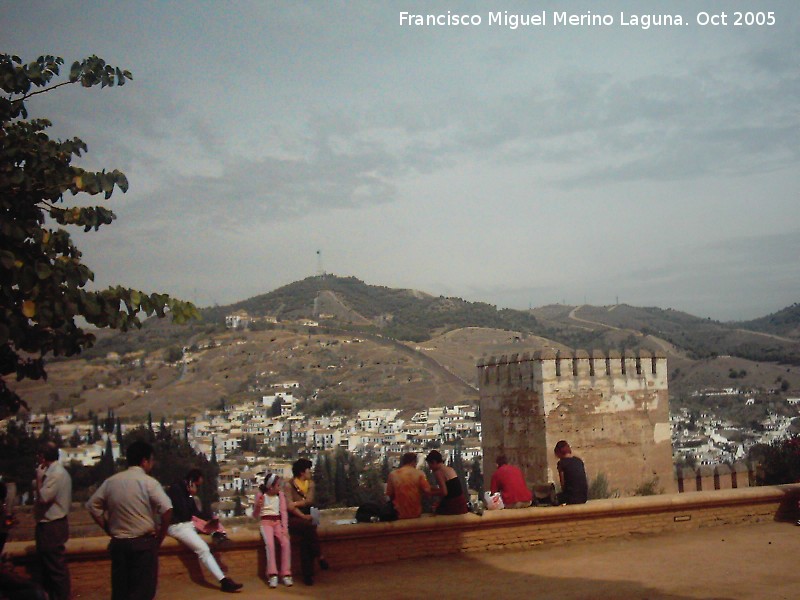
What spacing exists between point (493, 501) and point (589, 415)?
22.6 ft

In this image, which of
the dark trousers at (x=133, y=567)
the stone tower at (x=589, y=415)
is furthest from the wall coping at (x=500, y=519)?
the stone tower at (x=589, y=415)

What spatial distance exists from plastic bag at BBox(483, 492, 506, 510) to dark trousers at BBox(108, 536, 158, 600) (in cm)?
377

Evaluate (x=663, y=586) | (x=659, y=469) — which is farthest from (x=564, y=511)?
(x=659, y=469)

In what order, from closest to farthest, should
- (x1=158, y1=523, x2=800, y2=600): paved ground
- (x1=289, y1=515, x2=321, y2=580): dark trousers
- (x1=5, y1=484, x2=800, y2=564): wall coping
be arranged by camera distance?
(x1=158, y1=523, x2=800, y2=600): paved ground → (x1=5, y1=484, x2=800, y2=564): wall coping → (x1=289, y1=515, x2=321, y2=580): dark trousers

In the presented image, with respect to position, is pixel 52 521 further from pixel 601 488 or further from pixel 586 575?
pixel 601 488

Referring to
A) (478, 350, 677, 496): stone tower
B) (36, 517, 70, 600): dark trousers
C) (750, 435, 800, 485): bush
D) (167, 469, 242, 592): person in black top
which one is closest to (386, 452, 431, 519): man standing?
(167, 469, 242, 592): person in black top

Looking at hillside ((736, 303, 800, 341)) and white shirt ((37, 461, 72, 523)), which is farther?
hillside ((736, 303, 800, 341))

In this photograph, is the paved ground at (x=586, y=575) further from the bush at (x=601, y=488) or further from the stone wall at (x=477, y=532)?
the bush at (x=601, y=488)

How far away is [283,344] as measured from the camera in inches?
2776

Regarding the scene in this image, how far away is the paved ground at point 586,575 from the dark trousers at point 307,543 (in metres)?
0.15

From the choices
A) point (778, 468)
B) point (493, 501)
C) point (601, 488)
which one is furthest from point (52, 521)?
point (778, 468)

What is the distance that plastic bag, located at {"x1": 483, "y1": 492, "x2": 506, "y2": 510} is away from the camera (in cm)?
842

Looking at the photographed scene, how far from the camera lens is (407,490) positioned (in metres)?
7.96

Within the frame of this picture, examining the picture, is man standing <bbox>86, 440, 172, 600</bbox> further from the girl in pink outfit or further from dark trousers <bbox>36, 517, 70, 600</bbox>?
the girl in pink outfit
